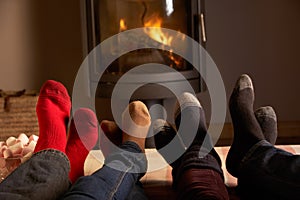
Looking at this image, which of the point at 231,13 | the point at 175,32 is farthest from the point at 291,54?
the point at 175,32

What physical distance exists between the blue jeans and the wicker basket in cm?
123

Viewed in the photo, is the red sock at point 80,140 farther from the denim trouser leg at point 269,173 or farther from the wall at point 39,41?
the wall at point 39,41

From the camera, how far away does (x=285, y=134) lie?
8.12ft

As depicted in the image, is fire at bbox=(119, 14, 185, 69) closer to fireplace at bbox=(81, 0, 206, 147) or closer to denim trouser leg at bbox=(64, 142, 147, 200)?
fireplace at bbox=(81, 0, 206, 147)

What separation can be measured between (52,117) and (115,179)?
46 centimetres

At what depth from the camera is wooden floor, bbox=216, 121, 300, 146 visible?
8.11 ft

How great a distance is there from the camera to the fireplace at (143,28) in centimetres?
211

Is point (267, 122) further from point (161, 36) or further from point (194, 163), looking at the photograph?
point (161, 36)

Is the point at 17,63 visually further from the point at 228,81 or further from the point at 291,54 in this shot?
the point at 291,54

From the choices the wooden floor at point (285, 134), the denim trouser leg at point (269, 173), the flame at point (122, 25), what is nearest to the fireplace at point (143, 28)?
the flame at point (122, 25)

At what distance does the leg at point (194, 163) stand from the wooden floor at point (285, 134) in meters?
1.04

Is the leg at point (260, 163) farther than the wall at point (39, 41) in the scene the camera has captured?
No

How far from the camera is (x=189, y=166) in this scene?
1.07 meters

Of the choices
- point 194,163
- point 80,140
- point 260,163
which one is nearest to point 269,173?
point 260,163
